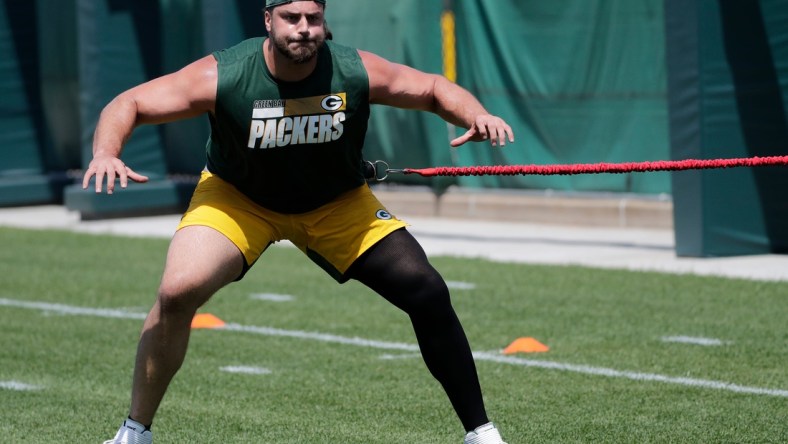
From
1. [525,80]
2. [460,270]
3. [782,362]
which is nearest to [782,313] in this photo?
[782,362]

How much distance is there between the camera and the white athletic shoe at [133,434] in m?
5.43

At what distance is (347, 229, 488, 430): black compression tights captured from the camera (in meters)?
5.40

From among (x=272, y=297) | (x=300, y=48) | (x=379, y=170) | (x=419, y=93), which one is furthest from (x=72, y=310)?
(x=300, y=48)

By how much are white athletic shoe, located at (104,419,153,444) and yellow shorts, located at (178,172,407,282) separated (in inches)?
27.3

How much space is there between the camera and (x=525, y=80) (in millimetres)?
14961

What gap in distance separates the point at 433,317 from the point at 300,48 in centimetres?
107

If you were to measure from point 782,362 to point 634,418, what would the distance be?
1596mm

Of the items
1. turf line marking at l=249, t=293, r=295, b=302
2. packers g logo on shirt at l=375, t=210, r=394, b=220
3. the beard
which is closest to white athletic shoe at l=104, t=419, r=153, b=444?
packers g logo on shirt at l=375, t=210, r=394, b=220

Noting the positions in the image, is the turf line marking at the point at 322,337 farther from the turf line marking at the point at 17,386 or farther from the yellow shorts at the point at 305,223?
the yellow shorts at the point at 305,223

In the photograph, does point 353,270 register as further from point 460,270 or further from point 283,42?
point 460,270

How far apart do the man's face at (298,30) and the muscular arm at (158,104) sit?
0.94 ft

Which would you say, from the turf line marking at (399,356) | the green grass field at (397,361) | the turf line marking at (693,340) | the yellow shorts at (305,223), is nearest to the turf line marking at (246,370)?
the green grass field at (397,361)


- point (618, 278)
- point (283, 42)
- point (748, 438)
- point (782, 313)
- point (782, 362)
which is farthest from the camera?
point (618, 278)

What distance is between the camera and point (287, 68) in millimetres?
5410
